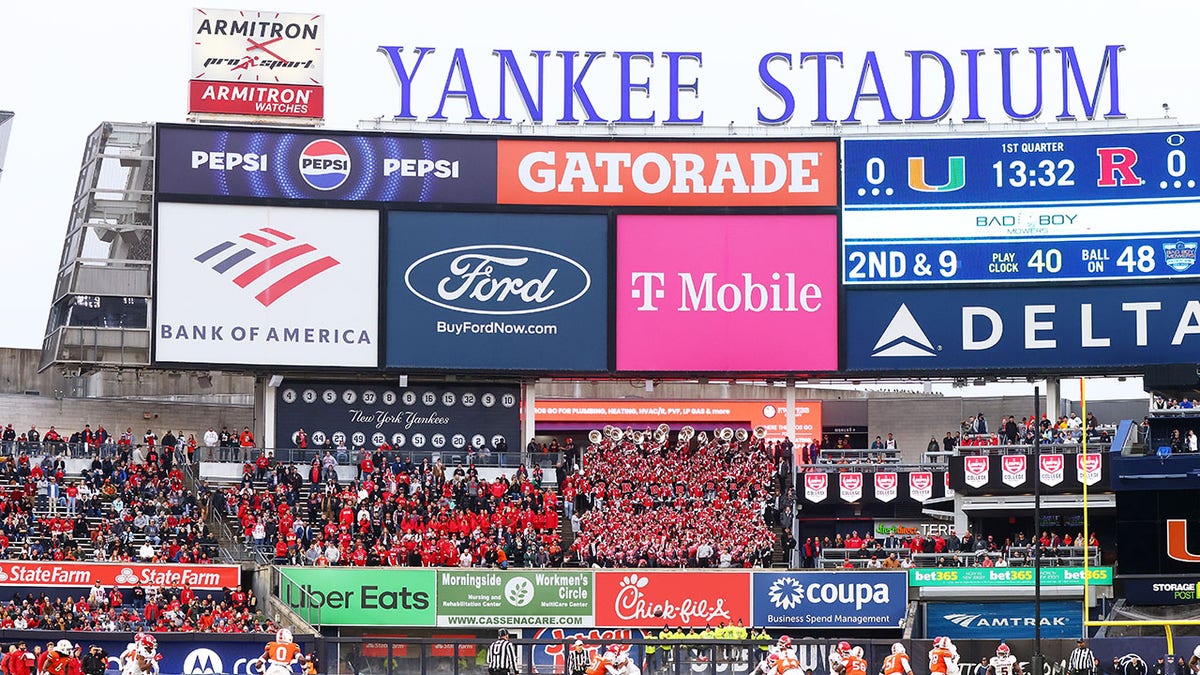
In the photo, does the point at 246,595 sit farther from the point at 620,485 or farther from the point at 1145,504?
the point at 1145,504

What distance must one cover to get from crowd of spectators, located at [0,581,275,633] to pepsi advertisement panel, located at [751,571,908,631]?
40.2 feet

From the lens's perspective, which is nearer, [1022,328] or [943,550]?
[943,550]

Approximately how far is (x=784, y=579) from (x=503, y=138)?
594 inches

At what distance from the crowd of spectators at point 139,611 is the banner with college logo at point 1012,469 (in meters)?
19.0

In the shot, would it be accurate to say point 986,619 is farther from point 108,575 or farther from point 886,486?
point 108,575

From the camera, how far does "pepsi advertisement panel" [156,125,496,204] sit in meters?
54.9

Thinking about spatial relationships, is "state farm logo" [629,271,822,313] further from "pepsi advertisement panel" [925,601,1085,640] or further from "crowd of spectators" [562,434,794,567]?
"pepsi advertisement panel" [925,601,1085,640]

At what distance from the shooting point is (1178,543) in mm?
43594

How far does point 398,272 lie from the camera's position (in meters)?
55.5

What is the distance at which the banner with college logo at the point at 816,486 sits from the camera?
54.2 m

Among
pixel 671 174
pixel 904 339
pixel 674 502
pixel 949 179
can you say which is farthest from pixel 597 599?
pixel 949 179

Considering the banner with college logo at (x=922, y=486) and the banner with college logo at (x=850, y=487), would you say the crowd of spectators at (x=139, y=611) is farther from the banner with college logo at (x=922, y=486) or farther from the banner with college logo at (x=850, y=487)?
the banner with college logo at (x=922, y=486)

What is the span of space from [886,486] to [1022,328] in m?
5.79

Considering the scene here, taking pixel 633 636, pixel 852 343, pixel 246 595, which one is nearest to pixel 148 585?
pixel 246 595
